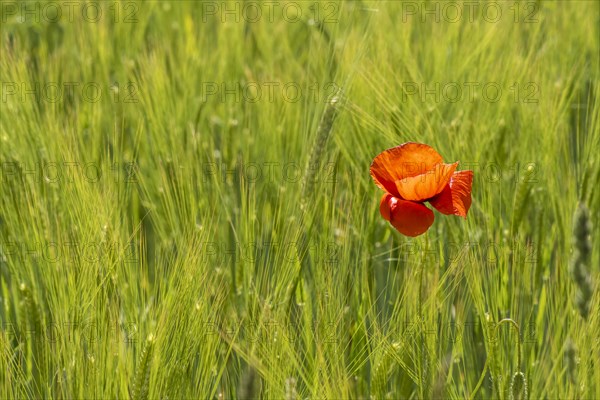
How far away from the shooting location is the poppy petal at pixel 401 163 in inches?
42.1

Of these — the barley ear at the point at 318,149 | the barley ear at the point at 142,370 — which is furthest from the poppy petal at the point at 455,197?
the barley ear at the point at 142,370

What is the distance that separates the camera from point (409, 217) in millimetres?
1048

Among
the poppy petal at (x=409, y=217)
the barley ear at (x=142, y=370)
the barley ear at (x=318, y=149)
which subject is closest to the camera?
the barley ear at (x=142, y=370)

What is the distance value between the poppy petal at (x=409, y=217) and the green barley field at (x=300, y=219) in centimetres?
4

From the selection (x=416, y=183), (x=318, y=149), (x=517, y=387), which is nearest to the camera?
(x=517, y=387)

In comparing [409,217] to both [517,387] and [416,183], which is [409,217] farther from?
[517,387]

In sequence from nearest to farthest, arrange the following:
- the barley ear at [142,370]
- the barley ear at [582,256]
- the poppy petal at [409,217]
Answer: the barley ear at [582,256], the barley ear at [142,370], the poppy petal at [409,217]

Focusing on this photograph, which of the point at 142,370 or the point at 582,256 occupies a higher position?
the point at 582,256

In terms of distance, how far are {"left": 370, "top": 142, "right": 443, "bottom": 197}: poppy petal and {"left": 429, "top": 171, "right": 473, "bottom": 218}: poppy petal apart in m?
0.03

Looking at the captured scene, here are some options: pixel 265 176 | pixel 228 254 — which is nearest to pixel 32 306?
pixel 228 254

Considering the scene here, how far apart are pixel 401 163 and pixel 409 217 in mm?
61

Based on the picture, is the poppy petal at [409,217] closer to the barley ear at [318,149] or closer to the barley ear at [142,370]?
the barley ear at [318,149]

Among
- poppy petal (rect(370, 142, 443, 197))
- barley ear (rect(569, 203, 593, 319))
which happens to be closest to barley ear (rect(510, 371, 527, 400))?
barley ear (rect(569, 203, 593, 319))

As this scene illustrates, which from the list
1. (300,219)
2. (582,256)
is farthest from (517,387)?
(300,219)
